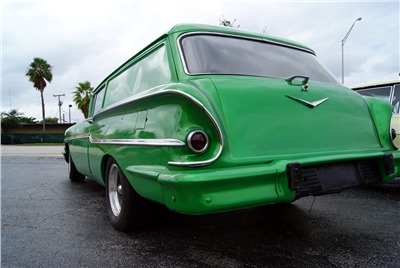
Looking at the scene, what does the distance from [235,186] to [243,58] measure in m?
1.27

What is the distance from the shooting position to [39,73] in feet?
129

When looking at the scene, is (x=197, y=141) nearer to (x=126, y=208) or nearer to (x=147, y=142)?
(x=147, y=142)

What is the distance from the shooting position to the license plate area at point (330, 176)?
2213 millimetres

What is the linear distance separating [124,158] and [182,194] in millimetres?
1091

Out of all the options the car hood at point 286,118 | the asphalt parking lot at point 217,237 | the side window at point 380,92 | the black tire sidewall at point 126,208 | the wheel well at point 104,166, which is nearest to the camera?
the car hood at point 286,118

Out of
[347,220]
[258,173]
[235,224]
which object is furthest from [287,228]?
[258,173]

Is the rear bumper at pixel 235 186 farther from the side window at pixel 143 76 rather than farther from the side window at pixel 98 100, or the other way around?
the side window at pixel 98 100

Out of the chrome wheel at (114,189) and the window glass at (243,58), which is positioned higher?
the window glass at (243,58)

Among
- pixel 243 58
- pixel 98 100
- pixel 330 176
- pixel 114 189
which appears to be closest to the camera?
pixel 330 176

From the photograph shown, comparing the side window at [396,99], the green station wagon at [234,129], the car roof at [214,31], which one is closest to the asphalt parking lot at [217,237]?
the green station wagon at [234,129]

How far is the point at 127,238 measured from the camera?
303 centimetres

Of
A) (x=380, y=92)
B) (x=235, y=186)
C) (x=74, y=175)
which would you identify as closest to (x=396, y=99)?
(x=380, y=92)

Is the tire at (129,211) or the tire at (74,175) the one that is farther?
the tire at (74,175)

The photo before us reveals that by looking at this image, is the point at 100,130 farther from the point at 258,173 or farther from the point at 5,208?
the point at 258,173
